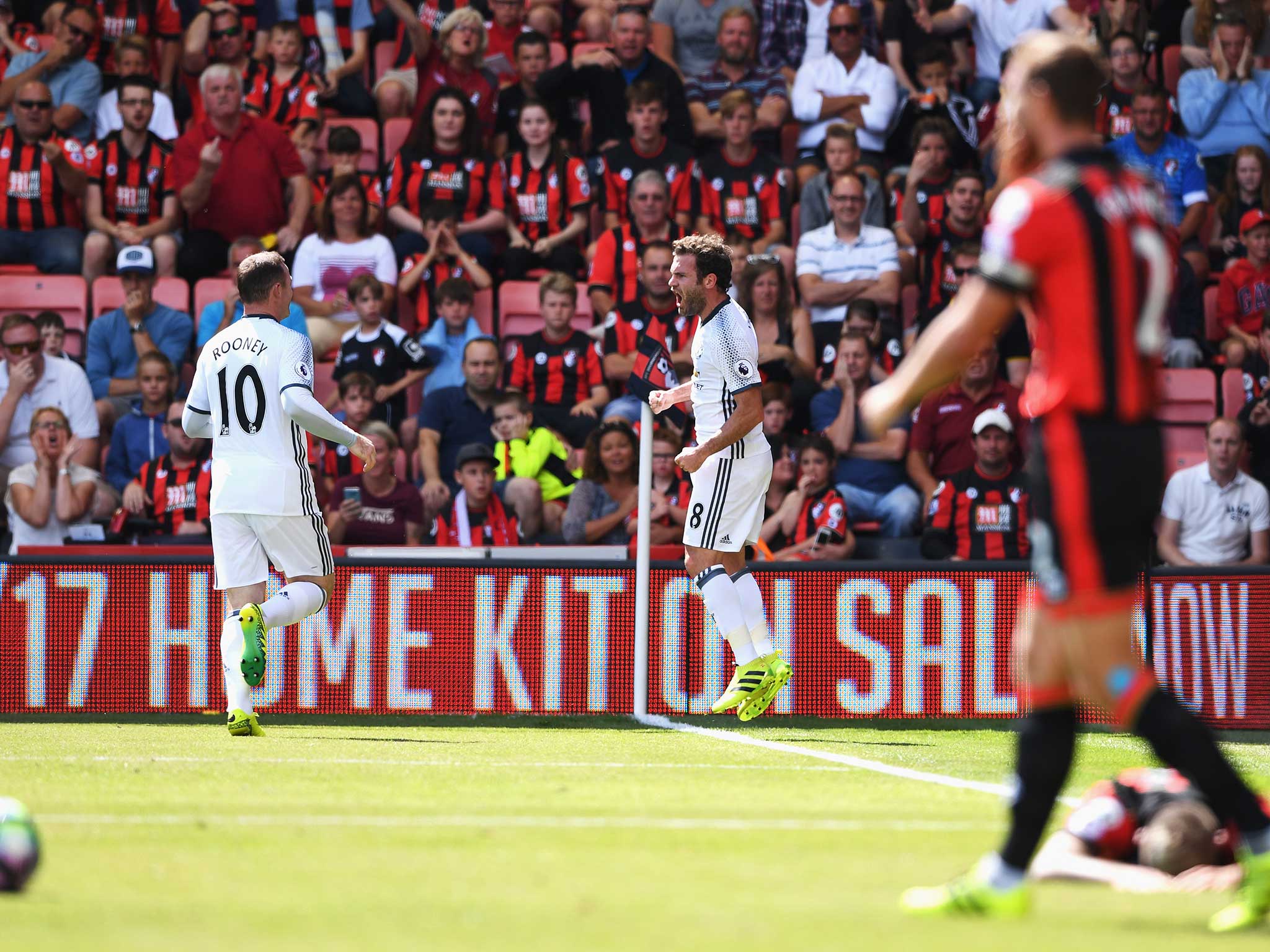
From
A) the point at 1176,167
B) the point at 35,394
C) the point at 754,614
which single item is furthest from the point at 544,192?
the point at 754,614

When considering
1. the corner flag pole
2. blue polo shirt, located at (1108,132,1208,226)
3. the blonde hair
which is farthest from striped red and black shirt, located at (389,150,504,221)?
blue polo shirt, located at (1108,132,1208,226)

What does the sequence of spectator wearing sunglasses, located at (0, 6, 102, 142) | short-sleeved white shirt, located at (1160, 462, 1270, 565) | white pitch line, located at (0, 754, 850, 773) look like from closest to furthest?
white pitch line, located at (0, 754, 850, 773) → short-sleeved white shirt, located at (1160, 462, 1270, 565) → spectator wearing sunglasses, located at (0, 6, 102, 142)

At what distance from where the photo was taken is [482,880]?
450cm

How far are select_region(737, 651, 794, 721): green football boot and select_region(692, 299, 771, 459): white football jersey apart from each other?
110 centimetres

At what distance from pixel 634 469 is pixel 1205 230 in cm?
613

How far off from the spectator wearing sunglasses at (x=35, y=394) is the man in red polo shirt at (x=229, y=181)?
1.60m

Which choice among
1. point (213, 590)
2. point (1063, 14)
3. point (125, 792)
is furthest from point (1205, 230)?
point (125, 792)

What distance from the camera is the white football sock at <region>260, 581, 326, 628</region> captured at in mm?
9109

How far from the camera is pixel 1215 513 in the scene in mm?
12375

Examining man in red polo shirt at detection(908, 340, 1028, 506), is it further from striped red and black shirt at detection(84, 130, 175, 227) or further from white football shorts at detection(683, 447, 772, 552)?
striped red and black shirt at detection(84, 130, 175, 227)

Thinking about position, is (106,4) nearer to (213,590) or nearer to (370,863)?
(213,590)

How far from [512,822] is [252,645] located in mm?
3574

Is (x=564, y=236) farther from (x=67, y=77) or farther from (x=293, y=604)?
(x=293, y=604)

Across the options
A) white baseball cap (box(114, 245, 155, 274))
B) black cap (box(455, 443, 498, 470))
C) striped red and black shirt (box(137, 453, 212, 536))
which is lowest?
striped red and black shirt (box(137, 453, 212, 536))
